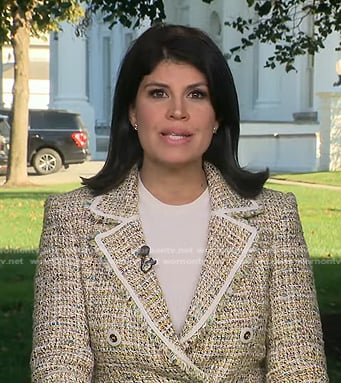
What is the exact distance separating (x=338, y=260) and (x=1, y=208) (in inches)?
290

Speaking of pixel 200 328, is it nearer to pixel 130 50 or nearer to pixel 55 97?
pixel 130 50

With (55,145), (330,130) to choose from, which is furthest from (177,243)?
(55,145)

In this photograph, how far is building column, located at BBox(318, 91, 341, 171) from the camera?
26.5 metres

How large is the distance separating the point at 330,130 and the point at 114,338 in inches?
958

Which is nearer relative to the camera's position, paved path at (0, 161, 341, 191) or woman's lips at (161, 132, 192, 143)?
woman's lips at (161, 132, 192, 143)

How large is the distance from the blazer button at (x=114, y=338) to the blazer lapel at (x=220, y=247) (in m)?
0.16

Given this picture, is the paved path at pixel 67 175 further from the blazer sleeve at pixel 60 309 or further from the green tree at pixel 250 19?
the blazer sleeve at pixel 60 309

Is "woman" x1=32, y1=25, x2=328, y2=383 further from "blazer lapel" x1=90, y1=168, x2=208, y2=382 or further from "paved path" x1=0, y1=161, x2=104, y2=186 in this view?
"paved path" x1=0, y1=161, x2=104, y2=186

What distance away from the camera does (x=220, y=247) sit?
2773mm

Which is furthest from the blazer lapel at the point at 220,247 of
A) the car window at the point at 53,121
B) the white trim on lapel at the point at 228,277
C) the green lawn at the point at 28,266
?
the car window at the point at 53,121

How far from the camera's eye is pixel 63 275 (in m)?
2.72

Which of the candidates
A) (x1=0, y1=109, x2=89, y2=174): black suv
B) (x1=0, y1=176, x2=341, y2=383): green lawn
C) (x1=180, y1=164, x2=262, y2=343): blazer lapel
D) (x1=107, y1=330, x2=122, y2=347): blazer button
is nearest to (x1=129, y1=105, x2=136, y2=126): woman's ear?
(x1=180, y1=164, x2=262, y2=343): blazer lapel

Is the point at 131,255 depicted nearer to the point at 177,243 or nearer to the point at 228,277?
the point at 177,243

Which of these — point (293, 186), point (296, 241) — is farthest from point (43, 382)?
point (293, 186)
